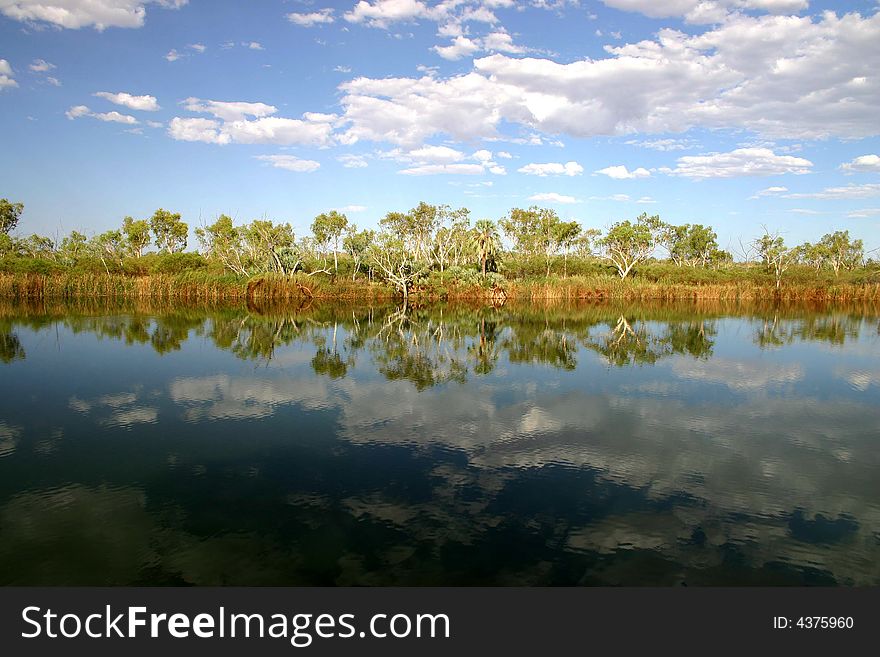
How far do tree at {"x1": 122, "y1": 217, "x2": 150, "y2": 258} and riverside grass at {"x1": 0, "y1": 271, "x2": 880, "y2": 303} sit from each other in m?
15.8

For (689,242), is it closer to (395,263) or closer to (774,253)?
(774,253)

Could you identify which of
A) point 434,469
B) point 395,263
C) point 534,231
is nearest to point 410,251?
point 395,263

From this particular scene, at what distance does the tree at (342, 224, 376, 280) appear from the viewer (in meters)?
42.7

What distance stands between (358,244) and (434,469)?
37938 mm

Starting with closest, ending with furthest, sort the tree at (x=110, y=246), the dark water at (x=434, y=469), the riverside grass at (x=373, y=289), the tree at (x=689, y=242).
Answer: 1. the dark water at (x=434, y=469)
2. the riverside grass at (x=373, y=289)
3. the tree at (x=110, y=246)
4. the tree at (x=689, y=242)

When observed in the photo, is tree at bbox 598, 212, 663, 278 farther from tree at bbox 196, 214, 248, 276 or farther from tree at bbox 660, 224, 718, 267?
tree at bbox 196, 214, 248, 276

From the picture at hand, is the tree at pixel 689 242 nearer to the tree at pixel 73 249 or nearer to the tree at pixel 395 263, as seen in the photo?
the tree at pixel 395 263

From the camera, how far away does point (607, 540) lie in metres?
5.10

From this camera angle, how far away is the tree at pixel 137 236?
54750 mm

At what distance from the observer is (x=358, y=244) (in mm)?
43281

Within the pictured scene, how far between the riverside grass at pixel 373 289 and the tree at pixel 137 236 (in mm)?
15823

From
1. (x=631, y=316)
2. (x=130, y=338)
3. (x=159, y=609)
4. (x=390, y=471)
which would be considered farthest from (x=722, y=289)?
(x=159, y=609)

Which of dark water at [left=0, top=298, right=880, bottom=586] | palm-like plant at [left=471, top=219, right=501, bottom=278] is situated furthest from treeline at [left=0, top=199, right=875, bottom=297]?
dark water at [left=0, top=298, right=880, bottom=586]

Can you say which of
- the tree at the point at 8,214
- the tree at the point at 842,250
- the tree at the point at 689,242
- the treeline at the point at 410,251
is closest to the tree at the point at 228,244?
the treeline at the point at 410,251
